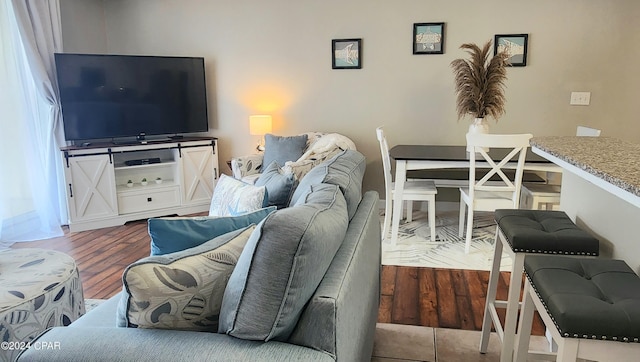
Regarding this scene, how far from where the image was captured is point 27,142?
410 cm

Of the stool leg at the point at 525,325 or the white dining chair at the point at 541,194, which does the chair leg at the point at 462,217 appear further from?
the stool leg at the point at 525,325

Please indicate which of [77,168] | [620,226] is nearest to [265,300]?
[620,226]

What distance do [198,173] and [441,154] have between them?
8.45ft

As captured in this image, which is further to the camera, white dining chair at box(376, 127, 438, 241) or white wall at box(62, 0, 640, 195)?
white wall at box(62, 0, 640, 195)

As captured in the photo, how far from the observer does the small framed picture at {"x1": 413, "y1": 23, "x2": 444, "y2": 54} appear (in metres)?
4.50

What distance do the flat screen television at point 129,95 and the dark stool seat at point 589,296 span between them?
418 cm

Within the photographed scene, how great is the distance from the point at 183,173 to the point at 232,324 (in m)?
3.83

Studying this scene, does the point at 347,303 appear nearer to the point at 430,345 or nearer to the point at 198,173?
the point at 430,345

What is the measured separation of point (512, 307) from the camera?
6.03 ft

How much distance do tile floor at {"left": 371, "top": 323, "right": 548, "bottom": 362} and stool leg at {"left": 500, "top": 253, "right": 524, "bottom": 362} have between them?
0.33m

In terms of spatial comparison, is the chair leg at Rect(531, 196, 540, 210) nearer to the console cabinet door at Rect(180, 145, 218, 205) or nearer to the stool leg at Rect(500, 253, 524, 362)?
the stool leg at Rect(500, 253, 524, 362)

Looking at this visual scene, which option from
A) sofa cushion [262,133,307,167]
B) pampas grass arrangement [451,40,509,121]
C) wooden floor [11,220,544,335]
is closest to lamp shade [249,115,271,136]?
sofa cushion [262,133,307,167]

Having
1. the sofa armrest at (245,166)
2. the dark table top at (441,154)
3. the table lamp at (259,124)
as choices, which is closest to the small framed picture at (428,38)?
the dark table top at (441,154)

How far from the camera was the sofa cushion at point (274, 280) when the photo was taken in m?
1.15
